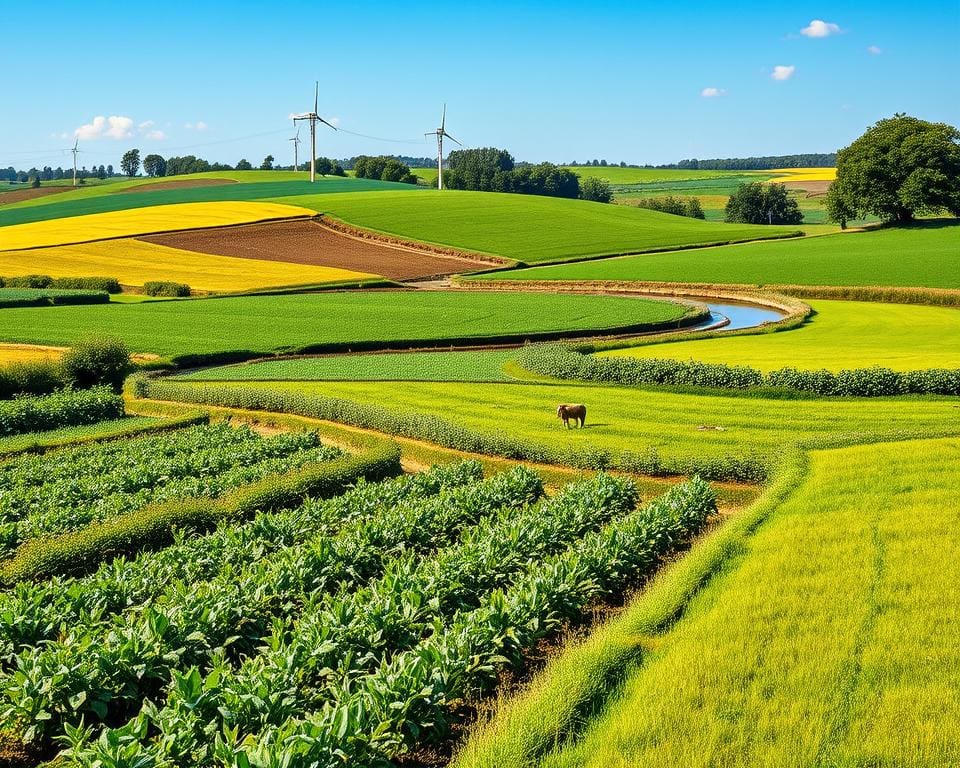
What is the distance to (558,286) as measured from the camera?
82.4 meters

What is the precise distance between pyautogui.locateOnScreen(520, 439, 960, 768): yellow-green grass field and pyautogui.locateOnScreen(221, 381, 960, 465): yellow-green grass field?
7.37m

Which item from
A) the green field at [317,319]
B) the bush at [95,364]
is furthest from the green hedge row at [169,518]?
the green field at [317,319]

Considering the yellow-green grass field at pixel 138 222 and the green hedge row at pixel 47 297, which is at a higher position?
the yellow-green grass field at pixel 138 222

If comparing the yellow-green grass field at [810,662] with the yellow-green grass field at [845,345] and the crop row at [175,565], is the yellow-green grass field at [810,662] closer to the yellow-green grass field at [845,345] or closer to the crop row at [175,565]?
the crop row at [175,565]

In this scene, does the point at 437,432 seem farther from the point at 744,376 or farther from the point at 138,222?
the point at 138,222

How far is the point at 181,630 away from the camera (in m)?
13.0

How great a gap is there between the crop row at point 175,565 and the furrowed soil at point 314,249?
6770 centimetres

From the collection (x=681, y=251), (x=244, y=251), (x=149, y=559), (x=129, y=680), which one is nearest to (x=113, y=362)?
(x=149, y=559)

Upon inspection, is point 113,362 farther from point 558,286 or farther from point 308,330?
point 558,286

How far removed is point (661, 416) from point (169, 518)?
1776 cm

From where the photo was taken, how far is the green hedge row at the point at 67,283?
79500 millimetres

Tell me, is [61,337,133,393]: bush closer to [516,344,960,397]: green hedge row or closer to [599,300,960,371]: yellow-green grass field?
[516,344,960,397]: green hedge row

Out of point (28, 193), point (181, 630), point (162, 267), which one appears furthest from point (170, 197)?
point (181, 630)

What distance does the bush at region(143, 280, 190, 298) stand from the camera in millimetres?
77562
